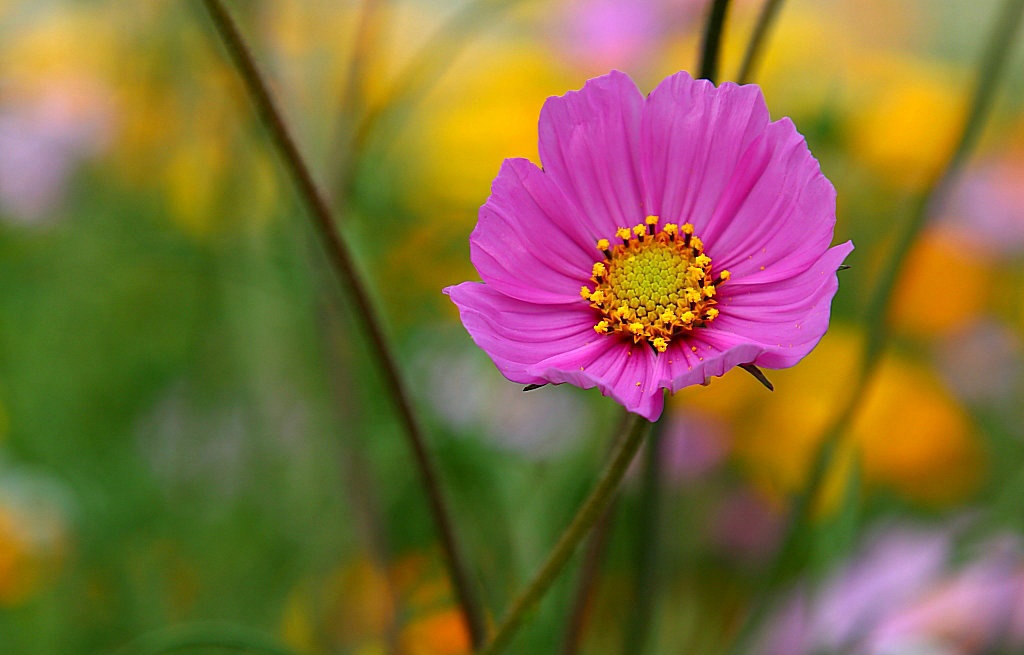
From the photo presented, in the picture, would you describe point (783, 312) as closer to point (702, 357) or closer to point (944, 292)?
point (702, 357)

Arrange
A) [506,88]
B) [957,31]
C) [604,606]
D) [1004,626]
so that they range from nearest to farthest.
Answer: [1004,626] → [604,606] → [506,88] → [957,31]

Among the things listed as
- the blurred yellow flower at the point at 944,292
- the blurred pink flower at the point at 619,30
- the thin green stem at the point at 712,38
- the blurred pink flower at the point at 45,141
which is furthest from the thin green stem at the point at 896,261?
the blurred pink flower at the point at 45,141

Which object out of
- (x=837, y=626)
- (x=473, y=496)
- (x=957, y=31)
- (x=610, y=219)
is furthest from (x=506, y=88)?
(x=957, y=31)

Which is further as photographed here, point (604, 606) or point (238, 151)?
point (238, 151)

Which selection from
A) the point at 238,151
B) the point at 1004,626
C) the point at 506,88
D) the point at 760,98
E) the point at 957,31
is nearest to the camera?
the point at 760,98

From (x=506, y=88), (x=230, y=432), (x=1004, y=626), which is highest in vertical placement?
(x=506, y=88)

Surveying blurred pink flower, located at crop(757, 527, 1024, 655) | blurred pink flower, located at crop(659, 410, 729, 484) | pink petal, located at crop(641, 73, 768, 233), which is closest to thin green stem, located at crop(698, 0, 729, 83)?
pink petal, located at crop(641, 73, 768, 233)

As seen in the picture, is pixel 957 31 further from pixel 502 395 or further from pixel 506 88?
pixel 502 395

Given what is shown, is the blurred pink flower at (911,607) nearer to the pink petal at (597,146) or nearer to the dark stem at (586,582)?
the dark stem at (586,582)
